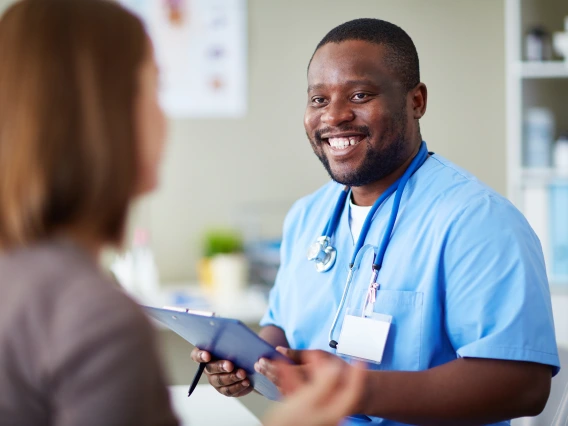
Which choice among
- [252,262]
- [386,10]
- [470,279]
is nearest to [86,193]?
[470,279]

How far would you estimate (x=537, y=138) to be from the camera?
8.67 ft

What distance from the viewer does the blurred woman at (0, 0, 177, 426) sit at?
24.4 inches

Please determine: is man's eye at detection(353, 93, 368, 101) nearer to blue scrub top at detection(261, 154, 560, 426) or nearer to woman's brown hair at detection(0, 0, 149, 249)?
blue scrub top at detection(261, 154, 560, 426)

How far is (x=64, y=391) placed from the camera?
62cm

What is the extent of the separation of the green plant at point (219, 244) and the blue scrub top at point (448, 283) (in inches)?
65.6

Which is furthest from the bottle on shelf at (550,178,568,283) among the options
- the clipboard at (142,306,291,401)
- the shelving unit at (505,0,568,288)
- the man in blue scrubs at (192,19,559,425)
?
the clipboard at (142,306,291,401)

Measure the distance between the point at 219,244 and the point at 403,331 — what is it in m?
1.94

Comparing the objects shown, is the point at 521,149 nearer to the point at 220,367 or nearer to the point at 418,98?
the point at 418,98

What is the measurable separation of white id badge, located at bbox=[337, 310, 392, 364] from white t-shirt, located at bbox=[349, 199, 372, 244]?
0.23m

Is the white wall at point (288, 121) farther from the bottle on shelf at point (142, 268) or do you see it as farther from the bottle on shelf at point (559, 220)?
the bottle on shelf at point (559, 220)

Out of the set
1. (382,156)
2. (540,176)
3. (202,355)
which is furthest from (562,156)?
(202,355)

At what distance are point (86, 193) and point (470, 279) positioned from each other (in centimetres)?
74

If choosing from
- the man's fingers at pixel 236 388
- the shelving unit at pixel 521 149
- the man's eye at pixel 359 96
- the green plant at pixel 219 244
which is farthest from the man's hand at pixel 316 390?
the green plant at pixel 219 244

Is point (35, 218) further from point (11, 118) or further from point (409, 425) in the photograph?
point (409, 425)
